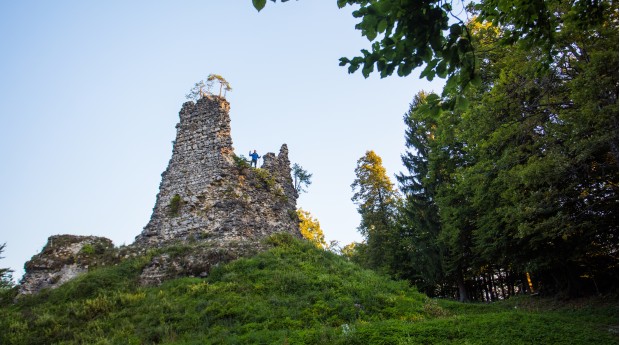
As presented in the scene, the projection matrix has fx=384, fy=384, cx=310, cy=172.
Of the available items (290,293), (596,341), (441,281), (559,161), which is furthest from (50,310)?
(441,281)

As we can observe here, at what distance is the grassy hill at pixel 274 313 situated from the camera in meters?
7.45

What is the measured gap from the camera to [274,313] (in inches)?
357

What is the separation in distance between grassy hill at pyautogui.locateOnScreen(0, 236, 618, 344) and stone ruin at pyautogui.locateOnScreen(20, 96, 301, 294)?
3.96ft

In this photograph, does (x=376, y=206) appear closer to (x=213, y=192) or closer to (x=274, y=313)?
(x=213, y=192)

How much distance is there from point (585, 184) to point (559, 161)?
2657 millimetres

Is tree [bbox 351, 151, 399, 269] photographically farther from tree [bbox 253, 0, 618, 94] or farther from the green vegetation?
tree [bbox 253, 0, 618, 94]

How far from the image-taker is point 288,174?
19.6m

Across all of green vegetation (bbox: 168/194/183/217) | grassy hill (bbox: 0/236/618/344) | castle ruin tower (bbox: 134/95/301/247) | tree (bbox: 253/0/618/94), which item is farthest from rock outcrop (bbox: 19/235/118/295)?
tree (bbox: 253/0/618/94)

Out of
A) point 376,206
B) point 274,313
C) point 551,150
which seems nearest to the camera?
point 274,313

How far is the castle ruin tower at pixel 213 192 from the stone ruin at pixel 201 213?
4cm

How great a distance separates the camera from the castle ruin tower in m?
15.9

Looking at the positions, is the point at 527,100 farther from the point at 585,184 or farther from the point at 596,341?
the point at 596,341

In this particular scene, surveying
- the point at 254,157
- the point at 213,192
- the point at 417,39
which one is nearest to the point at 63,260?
the point at 213,192

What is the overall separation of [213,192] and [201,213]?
103 centimetres
